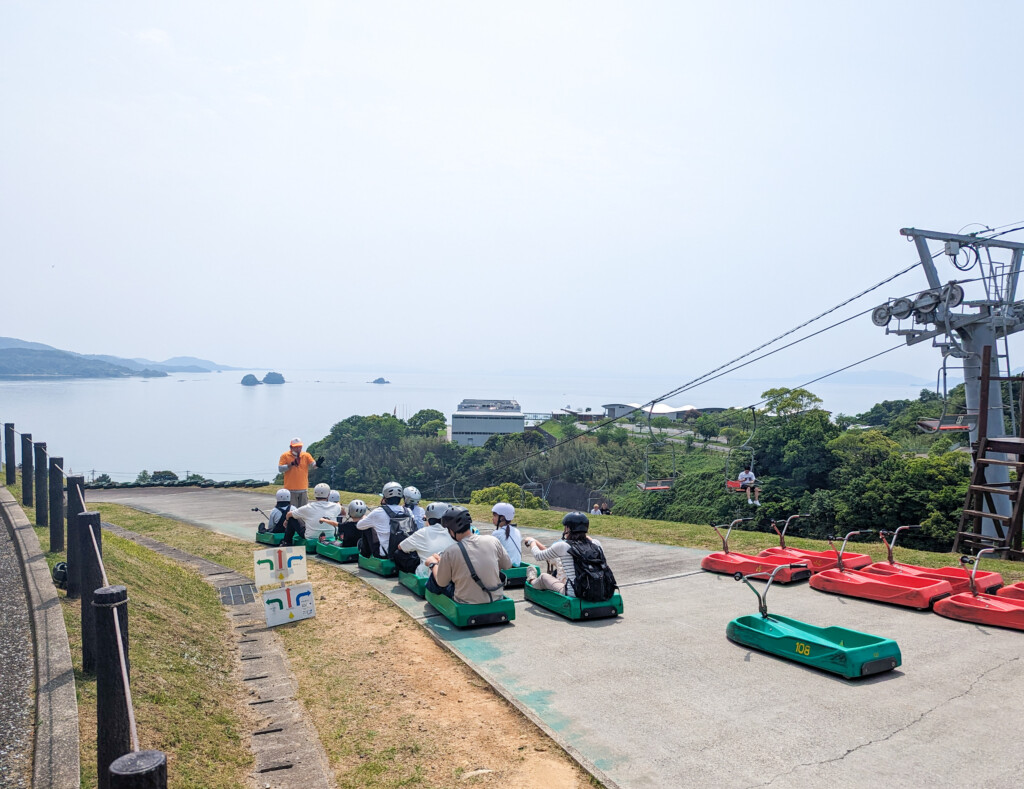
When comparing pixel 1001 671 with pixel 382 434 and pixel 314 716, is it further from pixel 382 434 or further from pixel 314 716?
pixel 382 434

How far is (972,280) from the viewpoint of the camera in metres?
15.9

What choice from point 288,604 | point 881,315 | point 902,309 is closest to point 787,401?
point 881,315

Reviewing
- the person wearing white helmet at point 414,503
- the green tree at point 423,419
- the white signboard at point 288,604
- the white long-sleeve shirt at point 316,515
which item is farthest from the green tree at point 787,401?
the white signboard at point 288,604

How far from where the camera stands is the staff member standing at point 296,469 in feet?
46.9

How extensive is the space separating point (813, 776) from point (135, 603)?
6.41 meters

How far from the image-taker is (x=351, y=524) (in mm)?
11984

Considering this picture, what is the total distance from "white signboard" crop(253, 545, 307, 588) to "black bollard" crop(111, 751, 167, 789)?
633cm

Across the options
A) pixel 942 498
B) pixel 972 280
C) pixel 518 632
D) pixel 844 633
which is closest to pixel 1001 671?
pixel 844 633

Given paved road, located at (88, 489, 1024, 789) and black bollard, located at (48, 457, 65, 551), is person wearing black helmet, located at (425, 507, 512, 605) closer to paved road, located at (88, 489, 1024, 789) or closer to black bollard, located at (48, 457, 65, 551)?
paved road, located at (88, 489, 1024, 789)

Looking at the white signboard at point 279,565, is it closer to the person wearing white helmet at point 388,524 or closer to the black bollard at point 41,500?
the person wearing white helmet at point 388,524

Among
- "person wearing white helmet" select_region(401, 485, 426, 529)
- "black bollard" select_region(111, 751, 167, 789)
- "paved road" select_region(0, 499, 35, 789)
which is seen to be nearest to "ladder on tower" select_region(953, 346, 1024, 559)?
"person wearing white helmet" select_region(401, 485, 426, 529)

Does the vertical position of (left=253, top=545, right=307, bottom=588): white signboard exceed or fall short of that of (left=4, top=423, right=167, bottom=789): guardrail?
it falls short

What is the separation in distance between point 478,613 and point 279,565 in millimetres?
2739

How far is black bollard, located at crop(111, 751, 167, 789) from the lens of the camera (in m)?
2.33
